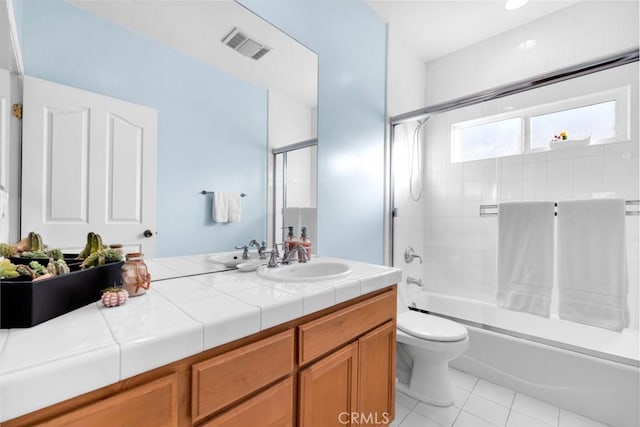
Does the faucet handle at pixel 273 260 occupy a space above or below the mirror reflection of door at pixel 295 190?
below

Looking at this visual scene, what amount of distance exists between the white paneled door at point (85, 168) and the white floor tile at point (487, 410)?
6.21ft

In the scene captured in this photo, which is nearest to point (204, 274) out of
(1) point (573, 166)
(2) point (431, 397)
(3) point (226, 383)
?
(3) point (226, 383)

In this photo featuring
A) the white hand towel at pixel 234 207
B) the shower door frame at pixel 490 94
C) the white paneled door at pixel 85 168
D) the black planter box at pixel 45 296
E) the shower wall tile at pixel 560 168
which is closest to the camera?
the black planter box at pixel 45 296

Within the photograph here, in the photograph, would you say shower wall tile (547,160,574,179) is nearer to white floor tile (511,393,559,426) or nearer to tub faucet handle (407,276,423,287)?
tub faucet handle (407,276,423,287)

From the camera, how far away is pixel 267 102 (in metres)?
1.44

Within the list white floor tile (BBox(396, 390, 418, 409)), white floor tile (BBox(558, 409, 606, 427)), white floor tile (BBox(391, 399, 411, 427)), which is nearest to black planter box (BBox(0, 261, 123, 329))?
white floor tile (BBox(391, 399, 411, 427))

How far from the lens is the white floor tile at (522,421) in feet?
4.98

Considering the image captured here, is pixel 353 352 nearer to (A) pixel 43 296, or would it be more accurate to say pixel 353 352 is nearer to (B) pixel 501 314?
(A) pixel 43 296

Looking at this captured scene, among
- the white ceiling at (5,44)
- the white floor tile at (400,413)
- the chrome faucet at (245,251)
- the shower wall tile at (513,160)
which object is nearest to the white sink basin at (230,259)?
the chrome faucet at (245,251)

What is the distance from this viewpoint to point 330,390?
1.04m

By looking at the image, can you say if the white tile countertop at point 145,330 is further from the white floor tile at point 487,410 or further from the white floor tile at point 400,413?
the white floor tile at point 487,410

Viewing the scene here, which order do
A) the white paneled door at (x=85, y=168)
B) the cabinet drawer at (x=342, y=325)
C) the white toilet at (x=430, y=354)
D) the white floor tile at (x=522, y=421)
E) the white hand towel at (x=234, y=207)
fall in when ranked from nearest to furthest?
the white paneled door at (x=85, y=168), the cabinet drawer at (x=342, y=325), the white hand towel at (x=234, y=207), the white floor tile at (x=522, y=421), the white toilet at (x=430, y=354)

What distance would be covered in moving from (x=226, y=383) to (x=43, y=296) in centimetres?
46

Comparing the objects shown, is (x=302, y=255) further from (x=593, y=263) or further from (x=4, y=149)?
(x=593, y=263)
